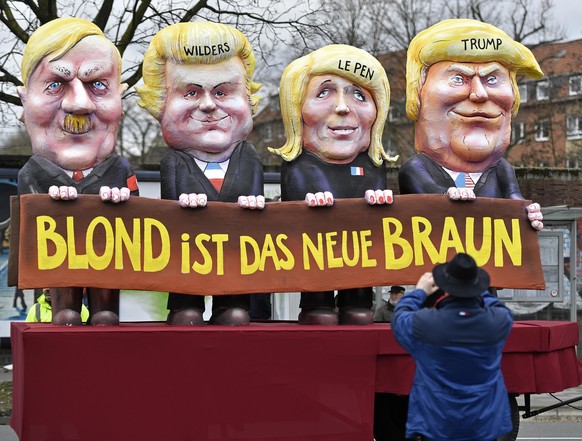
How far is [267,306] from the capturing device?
6715 millimetres

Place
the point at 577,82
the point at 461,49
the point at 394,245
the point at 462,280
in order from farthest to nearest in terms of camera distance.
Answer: the point at 577,82 < the point at 461,49 < the point at 394,245 < the point at 462,280

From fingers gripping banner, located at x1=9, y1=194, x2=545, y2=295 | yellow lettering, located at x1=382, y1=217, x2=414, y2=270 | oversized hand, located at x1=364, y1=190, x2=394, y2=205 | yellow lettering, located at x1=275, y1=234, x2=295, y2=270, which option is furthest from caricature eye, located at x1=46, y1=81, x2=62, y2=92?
yellow lettering, located at x1=382, y1=217, x2=414, y2=270

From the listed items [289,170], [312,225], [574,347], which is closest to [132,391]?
[312,225]

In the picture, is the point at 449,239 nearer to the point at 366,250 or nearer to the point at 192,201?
the point at 366,250

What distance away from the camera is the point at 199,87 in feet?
18.6

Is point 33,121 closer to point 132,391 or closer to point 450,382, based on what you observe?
point 132,391

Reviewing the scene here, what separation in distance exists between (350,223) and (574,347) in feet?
5.35

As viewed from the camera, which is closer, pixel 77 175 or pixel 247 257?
pixel 247 257

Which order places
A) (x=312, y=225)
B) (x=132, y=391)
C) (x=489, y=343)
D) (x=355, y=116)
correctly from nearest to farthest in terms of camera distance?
(x=489, y=343) < (x=132, y=391) < (x=312, y=225) < (x=355, y=116)

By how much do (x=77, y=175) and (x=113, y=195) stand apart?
1.88ft

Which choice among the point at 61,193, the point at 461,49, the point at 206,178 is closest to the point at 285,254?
the point at 206,178

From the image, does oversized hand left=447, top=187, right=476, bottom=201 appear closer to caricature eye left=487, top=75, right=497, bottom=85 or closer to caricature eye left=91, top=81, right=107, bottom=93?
caricature eye left=487, top=75, right=497, bottom=85

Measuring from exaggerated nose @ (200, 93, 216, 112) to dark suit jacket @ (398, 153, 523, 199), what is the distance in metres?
1.30

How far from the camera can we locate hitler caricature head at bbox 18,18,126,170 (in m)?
5.50
